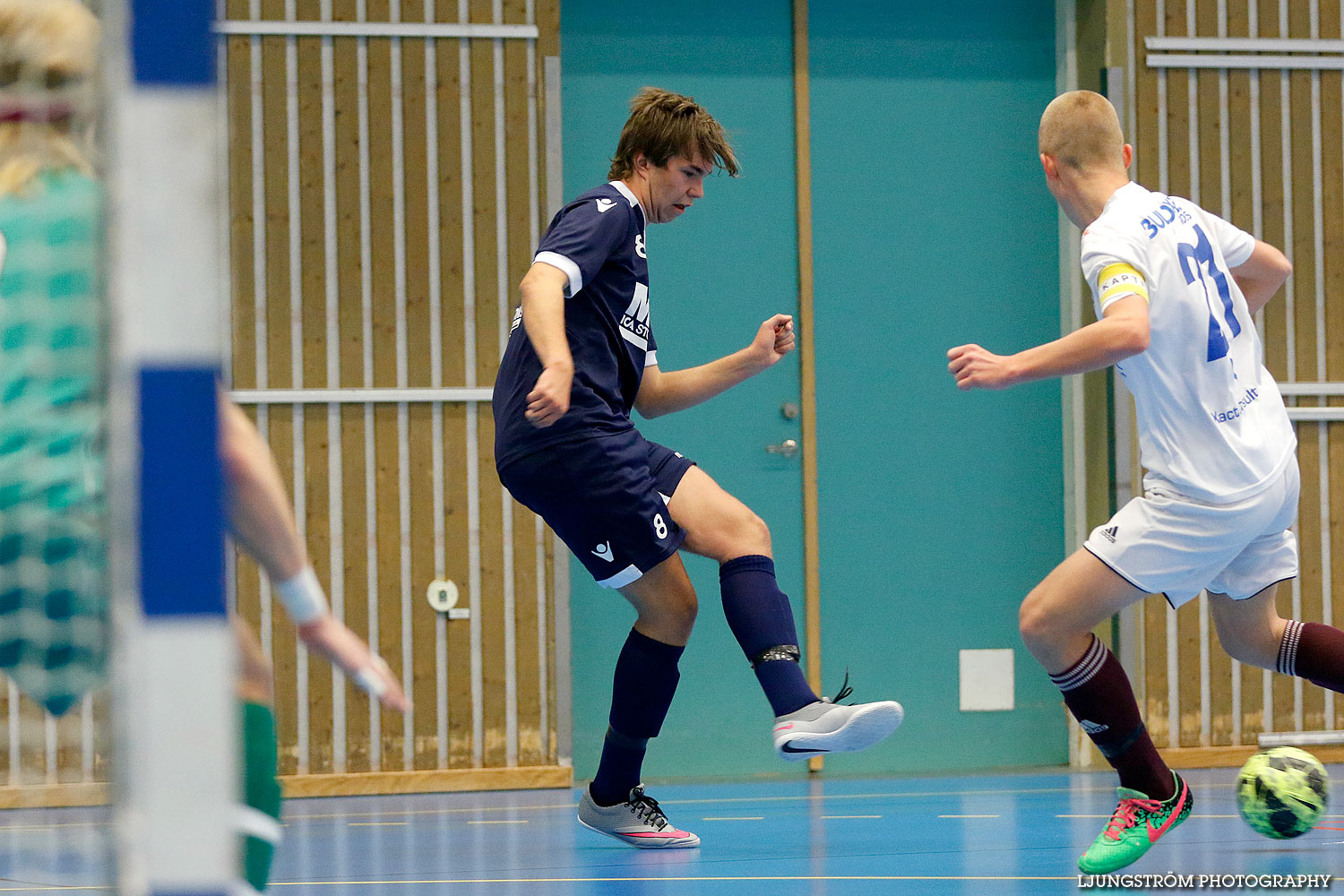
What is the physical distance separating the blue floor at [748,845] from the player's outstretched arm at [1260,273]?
138cm

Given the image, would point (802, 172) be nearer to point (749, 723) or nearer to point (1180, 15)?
point (1180, 15)

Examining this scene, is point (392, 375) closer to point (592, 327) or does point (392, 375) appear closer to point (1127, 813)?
point (592, 327)

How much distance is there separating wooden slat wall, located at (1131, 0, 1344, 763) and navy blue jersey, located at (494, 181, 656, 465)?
3.70 meters

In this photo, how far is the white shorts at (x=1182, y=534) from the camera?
3.24 meters

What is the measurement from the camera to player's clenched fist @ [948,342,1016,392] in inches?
115

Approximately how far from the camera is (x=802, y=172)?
6676 millimetres

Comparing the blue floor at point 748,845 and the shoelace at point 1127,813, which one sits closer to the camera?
the shoelace at point 1127,813

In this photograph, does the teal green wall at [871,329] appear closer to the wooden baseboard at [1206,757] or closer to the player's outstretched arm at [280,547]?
the wooden baseboard at [1206,757]

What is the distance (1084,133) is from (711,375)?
1194mm

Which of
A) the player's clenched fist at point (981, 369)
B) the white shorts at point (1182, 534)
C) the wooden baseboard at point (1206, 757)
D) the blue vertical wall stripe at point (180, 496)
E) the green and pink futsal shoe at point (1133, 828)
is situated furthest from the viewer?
the wooden baseboard at point (1206, 757)

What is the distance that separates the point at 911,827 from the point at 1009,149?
3.70 metres

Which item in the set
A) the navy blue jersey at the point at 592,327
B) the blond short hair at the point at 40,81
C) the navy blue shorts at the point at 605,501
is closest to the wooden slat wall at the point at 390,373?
the navy blue jersey at the point at 592,327

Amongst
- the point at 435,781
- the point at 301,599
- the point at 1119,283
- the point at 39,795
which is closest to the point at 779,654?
the point at 1119,283

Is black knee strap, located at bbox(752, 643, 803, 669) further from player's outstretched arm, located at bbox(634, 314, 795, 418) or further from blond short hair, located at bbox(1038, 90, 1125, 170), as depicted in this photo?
blond short hair, located at bbox(1038, 90, 1125, 170)
